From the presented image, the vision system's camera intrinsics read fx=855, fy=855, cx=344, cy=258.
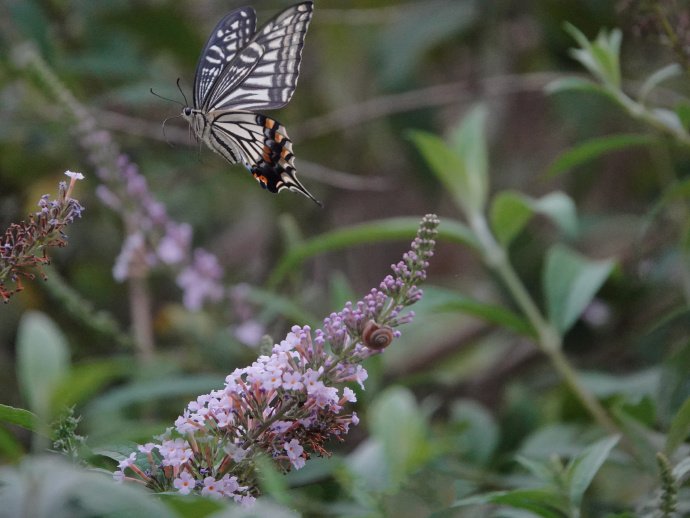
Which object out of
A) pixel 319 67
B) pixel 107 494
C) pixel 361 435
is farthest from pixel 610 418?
pixel 319 67

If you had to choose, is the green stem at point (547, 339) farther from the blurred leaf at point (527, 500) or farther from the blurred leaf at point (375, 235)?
the blurred leaf at point (527, 500)

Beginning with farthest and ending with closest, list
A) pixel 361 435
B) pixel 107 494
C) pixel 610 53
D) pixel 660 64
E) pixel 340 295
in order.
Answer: pixel 660 64 → pixel 361 435 → pixel 340 295 → pixel 610 53 → pixel 107 494

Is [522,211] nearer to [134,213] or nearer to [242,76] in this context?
[242,76]

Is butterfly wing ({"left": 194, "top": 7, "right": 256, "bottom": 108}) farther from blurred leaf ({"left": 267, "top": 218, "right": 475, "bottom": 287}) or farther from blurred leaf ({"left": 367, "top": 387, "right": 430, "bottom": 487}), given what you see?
blurred leaf ({"left": 367, "top": 387, "right": 430, "bottom": 487})

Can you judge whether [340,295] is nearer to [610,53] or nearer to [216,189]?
[610,53]

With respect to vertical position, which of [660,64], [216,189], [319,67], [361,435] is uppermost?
[319,67]

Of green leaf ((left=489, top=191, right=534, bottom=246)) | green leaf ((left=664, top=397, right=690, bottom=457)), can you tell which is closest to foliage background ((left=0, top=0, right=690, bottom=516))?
green leaf ((left=489, top=191, right=534, bottom=246))
